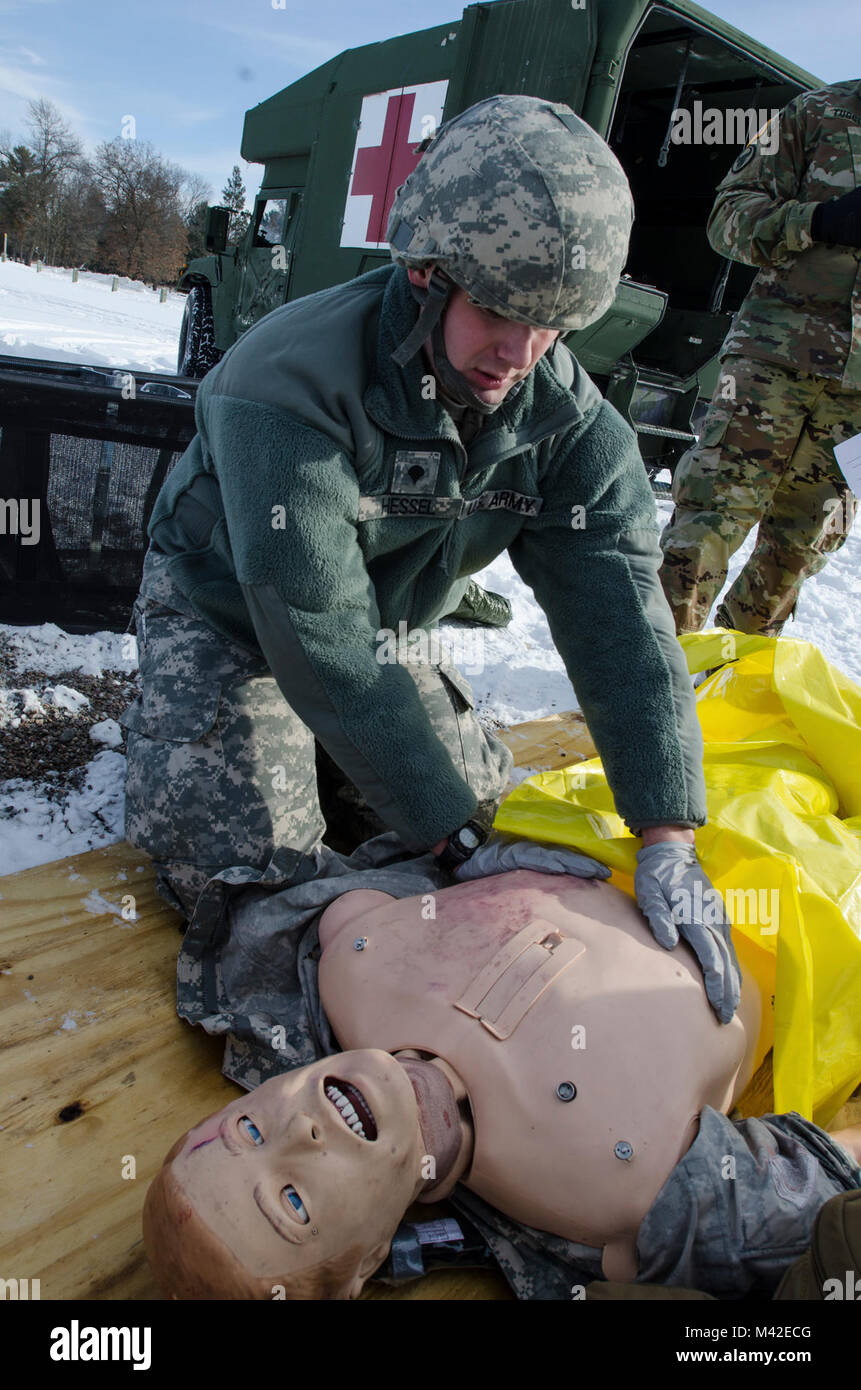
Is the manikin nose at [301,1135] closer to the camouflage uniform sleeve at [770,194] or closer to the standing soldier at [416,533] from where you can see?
the standing soldier at [416,533]

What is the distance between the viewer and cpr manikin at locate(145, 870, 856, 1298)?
42.0 inches

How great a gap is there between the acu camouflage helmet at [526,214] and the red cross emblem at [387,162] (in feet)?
12.5

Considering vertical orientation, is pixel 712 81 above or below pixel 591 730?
above

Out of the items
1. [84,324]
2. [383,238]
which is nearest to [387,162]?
[383,238]

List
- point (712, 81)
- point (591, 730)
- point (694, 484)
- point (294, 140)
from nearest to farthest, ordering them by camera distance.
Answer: point (591, 730) → point (694, 484) → point (712, 81) → point (294, 140)

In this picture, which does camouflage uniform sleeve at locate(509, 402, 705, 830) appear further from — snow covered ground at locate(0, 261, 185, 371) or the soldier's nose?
snow covered ground at locate(0, 261, 185, 371)

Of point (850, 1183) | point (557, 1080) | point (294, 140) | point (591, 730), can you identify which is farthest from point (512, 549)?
point (294, 140)

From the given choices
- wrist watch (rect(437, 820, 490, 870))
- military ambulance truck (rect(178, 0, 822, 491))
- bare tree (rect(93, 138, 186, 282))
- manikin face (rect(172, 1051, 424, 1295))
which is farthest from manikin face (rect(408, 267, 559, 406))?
bare tree (rect(93, 138, 186, 282))

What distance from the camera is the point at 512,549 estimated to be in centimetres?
208

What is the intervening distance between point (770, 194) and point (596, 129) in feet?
5.14

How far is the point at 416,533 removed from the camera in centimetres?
185

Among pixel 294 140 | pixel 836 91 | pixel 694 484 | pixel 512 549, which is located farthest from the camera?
pixel 294 140
